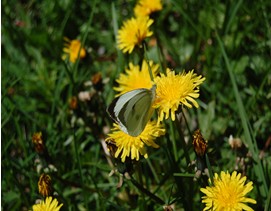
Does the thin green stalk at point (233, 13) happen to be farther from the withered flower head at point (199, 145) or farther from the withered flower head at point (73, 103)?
the withered flower head at point (199, 145)

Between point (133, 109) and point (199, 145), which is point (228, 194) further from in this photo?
point (133, 109)

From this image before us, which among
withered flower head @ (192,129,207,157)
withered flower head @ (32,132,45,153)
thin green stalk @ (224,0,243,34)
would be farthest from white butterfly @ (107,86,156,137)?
thin green stalk @ (224,0,243,34)

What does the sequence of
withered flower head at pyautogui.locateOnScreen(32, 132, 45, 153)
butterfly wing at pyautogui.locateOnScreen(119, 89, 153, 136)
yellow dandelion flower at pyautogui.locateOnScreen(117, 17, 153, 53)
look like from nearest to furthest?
1. butterfly wing at pyautogui.locateOnScreen(119, 89, 153, 136)
2. withered flower head at pyautogui.locateOnScreen(32, 132, 45, 153)
3. yellow dandelion flower at pyautogui.locateOnScreen(117, 17, 153, 53)

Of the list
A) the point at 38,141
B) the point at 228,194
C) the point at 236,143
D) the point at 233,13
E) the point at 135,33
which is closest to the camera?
the point at 228,194

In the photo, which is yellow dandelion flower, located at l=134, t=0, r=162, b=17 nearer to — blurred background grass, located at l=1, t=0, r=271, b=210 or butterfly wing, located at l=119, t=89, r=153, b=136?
blurred background grass, located at l=1, t=0, r=271, b=210

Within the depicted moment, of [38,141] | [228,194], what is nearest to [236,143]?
[228,194]

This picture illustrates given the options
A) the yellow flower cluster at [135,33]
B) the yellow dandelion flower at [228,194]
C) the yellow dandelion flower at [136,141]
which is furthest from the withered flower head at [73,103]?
the yellow dandelion flower at [228,194]
